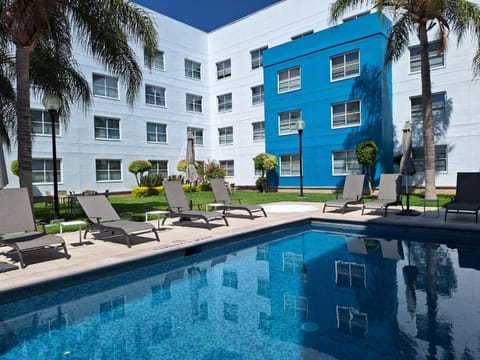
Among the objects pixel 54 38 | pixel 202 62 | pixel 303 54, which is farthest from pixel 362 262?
pixel 202 62

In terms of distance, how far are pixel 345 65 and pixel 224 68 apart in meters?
13.5

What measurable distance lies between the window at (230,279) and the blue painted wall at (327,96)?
52.8ft

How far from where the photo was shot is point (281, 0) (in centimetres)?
2778

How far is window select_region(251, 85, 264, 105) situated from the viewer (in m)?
28.8

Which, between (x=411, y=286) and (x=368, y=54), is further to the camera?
(x=368, y=54)

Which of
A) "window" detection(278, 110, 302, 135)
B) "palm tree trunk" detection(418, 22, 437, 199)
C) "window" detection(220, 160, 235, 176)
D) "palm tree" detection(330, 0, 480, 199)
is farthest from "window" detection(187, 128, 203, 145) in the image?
"palm tree trunk" detection(418, 22, 437, 199)

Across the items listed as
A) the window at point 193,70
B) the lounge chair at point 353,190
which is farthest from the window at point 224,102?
the lounge chair at point 353,190

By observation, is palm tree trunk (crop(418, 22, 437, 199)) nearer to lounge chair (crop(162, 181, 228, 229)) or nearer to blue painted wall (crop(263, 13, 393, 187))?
blue painted wall (crop(263, 13, 393, 187))

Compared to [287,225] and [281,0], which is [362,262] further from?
[281,0]

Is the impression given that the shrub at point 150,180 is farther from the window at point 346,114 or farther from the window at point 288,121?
the window at point 346,114

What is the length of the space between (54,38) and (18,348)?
36.9 feet

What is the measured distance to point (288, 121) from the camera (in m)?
25.1

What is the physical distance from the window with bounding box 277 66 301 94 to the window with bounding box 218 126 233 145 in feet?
24.1

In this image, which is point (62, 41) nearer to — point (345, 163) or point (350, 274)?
point (350, 274)
